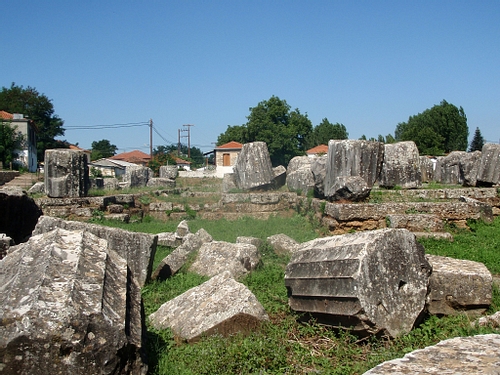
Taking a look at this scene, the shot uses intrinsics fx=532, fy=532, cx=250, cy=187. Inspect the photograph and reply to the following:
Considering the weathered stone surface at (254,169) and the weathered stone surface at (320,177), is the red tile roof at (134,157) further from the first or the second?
the weathered stone surface at (320,177)

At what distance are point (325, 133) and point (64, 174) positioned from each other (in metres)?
49.3

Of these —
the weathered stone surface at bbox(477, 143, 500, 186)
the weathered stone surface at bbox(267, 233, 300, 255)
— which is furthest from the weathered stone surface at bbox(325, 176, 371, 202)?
the weathered stone surface at bbox(477, 143, 500, 186)

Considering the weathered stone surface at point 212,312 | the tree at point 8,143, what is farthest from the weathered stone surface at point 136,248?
the tree at point 8,143

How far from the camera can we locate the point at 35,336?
305 cm

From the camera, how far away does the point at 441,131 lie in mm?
49312

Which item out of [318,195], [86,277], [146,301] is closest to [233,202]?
[318,195]

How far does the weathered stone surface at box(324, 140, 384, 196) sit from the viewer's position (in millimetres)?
11242

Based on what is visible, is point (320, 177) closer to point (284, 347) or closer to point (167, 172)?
point (284, 347)

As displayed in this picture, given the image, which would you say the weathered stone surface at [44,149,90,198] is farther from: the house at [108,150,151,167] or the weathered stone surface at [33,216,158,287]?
the house at [108,150,151,167]

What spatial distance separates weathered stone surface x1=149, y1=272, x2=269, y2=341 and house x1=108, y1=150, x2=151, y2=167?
58.2 m

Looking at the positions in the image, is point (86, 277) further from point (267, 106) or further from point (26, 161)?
point (267, 106)

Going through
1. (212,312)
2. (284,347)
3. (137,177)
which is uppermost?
(137,177)

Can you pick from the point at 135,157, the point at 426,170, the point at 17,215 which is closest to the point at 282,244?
the point at 17,215

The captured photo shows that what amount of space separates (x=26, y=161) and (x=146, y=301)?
35159mm
